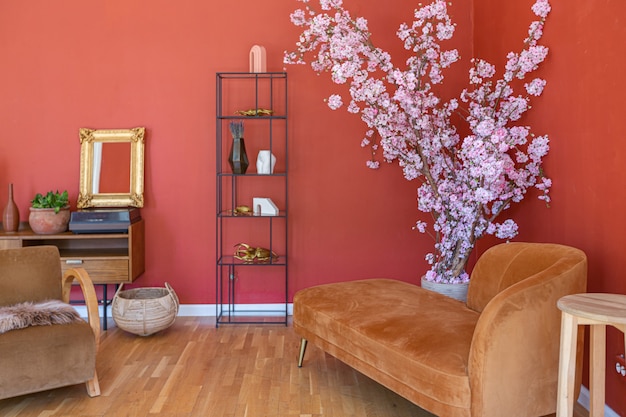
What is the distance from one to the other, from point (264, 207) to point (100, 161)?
135 centimetres

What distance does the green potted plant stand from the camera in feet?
13.6

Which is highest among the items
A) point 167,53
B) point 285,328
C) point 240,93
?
point 167,53

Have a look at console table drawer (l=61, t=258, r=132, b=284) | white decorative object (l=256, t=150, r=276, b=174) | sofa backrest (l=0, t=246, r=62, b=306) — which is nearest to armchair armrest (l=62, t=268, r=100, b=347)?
sofa backrest (l=0, t=246, r=62, b=306)

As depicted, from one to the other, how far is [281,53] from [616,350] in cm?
314

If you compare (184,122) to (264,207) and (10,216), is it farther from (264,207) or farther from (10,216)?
(10,216)

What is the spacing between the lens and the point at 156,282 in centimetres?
464

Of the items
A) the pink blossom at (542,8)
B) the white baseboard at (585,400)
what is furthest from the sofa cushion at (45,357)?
the pink blossom at (542,8)

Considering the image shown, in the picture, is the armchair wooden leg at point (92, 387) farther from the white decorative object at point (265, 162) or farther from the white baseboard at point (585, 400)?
the white baseboard at point (585, 400)

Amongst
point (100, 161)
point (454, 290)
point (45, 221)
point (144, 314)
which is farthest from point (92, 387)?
point (454, 290)

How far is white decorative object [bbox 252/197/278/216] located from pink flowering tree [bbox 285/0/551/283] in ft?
3.15

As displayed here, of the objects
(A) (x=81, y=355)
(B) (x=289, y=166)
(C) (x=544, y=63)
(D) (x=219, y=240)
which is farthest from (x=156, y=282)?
(C) (x=544, y=63)

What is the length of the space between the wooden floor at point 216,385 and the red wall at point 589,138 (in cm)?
74

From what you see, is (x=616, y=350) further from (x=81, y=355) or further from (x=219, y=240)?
(x=219, y=240)

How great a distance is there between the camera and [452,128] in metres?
3.92
